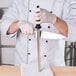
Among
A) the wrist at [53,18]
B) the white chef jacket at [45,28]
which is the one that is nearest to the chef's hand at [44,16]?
the wrist at [53,18]

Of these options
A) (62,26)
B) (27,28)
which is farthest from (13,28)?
(62,26)

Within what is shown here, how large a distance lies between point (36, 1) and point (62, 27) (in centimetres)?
23

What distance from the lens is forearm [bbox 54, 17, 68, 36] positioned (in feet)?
3.23

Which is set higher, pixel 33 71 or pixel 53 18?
pixel 53 18

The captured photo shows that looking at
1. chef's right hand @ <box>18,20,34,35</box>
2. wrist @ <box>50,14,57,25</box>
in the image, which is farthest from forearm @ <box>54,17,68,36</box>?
chef's right hand @ <box>18,20,34,35</box>

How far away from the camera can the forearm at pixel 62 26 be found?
0.98 meters

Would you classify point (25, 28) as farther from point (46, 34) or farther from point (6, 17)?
point (6, 17)

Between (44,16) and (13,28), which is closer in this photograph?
(44,16)

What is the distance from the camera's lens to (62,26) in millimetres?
995

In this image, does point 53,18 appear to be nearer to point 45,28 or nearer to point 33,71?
point 45,28

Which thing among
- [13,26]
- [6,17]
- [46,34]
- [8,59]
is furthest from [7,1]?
[46,34]

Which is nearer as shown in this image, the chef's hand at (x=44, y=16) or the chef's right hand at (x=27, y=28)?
the chef's hand at (x=44, y=16)

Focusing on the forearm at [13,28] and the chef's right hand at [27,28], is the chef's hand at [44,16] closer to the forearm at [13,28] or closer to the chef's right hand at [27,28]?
the chef's right hand at [27,28]

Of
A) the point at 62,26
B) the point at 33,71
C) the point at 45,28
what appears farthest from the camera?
the point at 45,28
